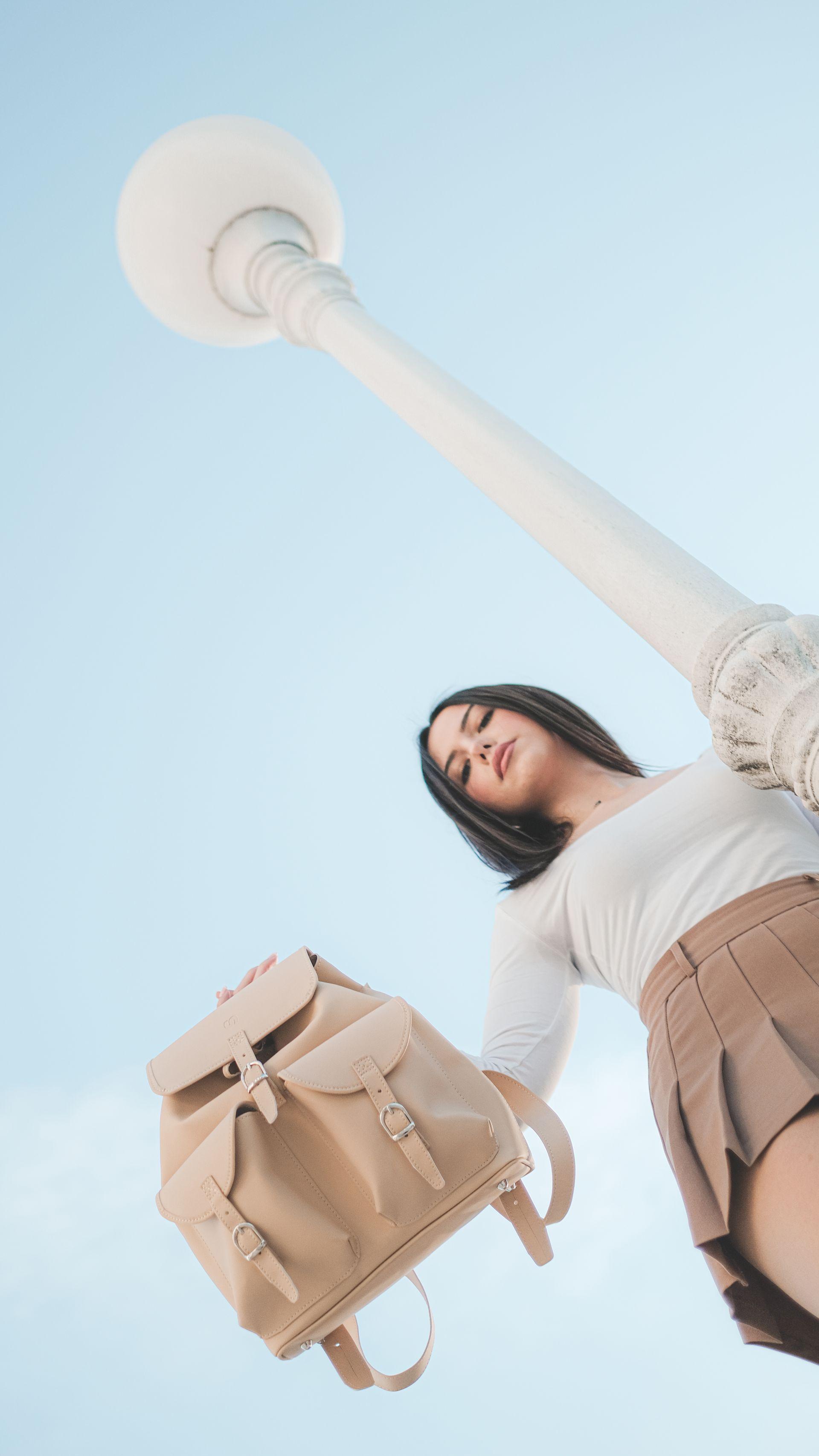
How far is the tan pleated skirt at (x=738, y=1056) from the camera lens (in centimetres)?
198

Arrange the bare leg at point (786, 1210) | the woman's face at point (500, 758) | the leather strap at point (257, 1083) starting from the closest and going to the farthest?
1. the bare leg at point (786, 1210)
2. the leather strap at point (257, 1083)
3. the woman's face at point (500, 758)

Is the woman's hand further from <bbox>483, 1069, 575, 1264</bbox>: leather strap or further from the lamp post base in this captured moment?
the lamp post base

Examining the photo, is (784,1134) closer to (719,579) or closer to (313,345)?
(719,579)

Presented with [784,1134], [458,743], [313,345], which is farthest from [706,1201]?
[313,345]

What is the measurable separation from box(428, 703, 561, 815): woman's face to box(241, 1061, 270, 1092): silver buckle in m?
1.55

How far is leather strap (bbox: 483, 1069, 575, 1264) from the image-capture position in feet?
7.97

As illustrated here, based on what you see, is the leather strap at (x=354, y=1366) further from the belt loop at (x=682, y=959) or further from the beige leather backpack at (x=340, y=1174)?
the belt loop at (x=682, y=959)

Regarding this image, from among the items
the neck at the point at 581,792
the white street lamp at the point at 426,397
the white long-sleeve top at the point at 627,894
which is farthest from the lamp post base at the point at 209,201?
the white long-sleeve top at the point at 627,894

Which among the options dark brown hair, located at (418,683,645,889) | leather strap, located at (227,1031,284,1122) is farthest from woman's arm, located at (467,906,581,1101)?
leather strap, located at (227,1031,284,1122)

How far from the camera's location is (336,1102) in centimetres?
216

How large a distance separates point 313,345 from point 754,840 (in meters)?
3.34

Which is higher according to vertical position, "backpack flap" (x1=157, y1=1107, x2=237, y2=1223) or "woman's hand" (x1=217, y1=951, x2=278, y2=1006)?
"woman's hand" (x1=217, y1=951, x2=278, y2=1006)

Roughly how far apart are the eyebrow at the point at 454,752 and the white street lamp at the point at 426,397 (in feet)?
3.25

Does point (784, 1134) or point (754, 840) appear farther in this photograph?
point (754, 840)
